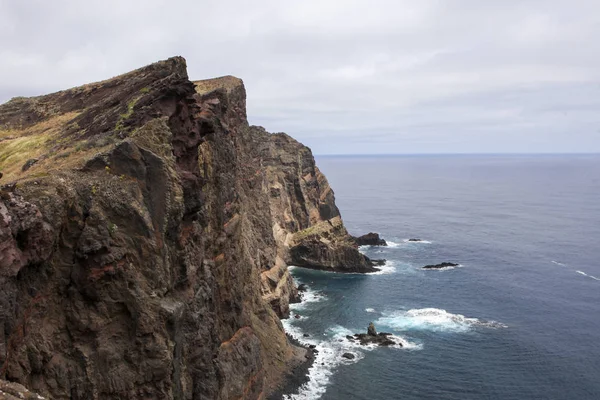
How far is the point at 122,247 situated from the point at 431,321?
2541 inches

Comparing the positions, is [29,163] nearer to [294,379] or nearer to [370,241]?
[294,379]

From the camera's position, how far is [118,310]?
26.1 metres

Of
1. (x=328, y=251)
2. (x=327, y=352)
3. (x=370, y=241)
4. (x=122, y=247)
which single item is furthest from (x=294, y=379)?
(x=370, y=241)

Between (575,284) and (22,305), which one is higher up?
(22,305)

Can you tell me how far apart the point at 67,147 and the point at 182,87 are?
8812 mm

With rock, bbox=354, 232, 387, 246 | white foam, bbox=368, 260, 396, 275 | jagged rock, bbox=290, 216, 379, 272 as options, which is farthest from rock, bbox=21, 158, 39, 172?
rock, bbox=354, 232, 387, 246

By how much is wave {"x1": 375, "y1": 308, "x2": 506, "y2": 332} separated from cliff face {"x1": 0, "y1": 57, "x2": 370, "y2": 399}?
34351 mm

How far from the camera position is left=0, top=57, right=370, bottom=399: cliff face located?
22.6m

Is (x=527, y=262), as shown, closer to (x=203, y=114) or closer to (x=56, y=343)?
(x=203, y=114)

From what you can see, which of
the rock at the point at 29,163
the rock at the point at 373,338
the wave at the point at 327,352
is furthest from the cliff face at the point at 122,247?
the rock at the point at 373,338

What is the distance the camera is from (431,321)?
260 feet

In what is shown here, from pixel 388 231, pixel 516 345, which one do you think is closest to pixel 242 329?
pixel 516 345

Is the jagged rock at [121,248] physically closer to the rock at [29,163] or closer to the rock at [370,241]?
the rock at [29,163]

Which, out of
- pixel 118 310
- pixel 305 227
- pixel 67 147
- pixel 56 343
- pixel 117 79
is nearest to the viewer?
pixel 56 343
